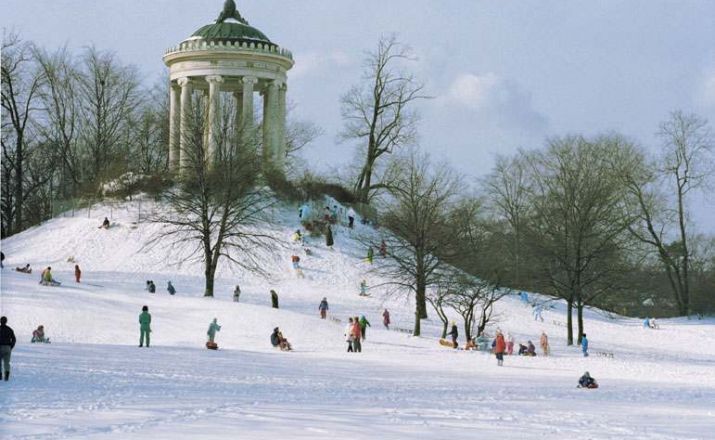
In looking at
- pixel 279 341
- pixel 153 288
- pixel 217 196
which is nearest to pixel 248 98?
pixel 217 196

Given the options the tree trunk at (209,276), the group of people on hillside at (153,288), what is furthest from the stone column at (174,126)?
the tree trunk at (209,276)

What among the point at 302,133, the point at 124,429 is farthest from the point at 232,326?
the point at 302,133

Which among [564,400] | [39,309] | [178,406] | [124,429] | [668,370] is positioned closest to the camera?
[124,429]

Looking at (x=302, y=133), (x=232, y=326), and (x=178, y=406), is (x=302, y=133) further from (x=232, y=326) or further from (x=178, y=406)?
(x=178, y=406)

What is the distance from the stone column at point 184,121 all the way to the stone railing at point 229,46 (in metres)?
1.67

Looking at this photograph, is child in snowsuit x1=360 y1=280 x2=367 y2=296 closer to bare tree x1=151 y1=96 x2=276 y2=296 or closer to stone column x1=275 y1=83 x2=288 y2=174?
bare tree x1=151 y1=96 x2=276 y2=296

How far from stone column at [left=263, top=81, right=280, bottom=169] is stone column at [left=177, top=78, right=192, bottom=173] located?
4.33m

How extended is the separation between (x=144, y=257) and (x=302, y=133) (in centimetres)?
2979

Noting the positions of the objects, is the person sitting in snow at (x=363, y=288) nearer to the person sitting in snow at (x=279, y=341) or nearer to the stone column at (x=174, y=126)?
the stone column at (x=174, y=126)

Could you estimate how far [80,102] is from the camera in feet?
220

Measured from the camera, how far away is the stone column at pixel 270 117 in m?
56.3

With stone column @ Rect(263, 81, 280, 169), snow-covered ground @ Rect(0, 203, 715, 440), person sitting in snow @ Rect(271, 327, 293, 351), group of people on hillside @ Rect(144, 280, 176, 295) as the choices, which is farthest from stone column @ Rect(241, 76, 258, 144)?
person sitting in snow @ Rect(271, 327, 293, 351)

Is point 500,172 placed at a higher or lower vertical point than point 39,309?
higher

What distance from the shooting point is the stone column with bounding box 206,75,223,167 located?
49.5 metres
